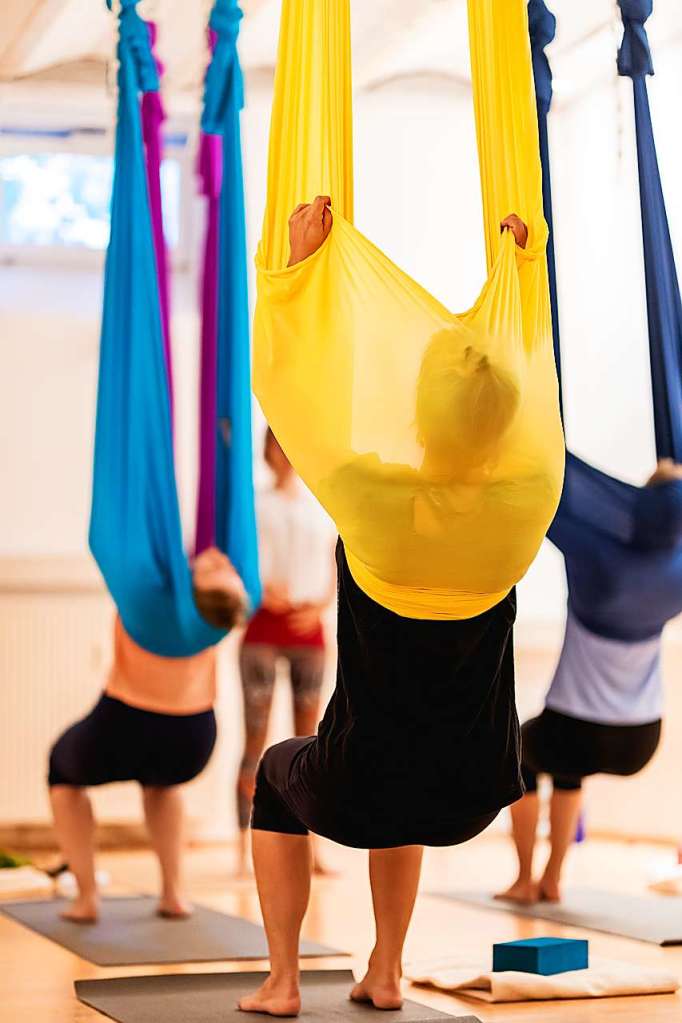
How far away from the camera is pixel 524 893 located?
3918 mm

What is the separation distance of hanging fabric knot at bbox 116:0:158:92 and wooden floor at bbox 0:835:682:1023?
1.97m

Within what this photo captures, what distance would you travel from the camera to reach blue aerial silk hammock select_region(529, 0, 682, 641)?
3152 millimetres

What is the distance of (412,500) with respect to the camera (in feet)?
7.35

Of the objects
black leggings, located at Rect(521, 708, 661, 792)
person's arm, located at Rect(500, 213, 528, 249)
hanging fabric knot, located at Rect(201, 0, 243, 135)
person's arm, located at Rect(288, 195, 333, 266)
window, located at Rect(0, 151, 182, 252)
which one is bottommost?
black leggings, located at Rect(521, 708, 661, 792)

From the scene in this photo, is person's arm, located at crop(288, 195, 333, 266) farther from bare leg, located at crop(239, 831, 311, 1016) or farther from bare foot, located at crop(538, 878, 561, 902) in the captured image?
bare foot, located at crop(538, 878, 561, 902)

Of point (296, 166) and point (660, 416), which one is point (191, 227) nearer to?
point (660, 416)

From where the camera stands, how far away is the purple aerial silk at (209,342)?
3.61 m

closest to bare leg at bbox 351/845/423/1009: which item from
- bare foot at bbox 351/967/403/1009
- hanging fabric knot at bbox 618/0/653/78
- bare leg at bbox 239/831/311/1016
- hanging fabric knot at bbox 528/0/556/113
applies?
bare foot at bbox 351/967/403/1009

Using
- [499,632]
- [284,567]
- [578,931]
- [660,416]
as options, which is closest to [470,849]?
[284,567]

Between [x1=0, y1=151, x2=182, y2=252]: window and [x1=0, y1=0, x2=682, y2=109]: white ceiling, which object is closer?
[x1=0, y1=0, x2=682, y2=109]: white ceiling

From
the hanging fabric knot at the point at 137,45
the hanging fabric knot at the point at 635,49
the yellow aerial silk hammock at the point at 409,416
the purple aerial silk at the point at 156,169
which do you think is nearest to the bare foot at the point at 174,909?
the purple aerial silk at the point at 156,169

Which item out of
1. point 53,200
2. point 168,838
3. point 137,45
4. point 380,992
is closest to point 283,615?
point 168,838

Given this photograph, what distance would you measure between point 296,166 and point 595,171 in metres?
3.20

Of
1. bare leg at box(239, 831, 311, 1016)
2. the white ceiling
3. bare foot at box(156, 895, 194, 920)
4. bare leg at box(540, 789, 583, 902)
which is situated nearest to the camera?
bare leg at box(239, 831, 311, 1016)
